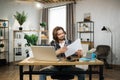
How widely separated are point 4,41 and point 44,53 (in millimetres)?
5405

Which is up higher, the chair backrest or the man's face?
the man's face

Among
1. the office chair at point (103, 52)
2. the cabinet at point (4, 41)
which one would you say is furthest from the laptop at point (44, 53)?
the cabinet at point (4, 41)

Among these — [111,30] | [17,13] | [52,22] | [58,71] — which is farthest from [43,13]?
[58,71]

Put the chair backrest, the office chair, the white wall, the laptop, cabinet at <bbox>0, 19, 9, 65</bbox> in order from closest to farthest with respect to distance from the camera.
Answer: the laptop, the office chair, the chair backrest, the white wall, cabinet at <bbox>0, 19, 9, 65</bbox>

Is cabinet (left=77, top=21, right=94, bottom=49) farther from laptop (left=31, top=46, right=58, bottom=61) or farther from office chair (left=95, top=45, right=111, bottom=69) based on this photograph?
laptop (left=31, top=46, right=58, bottom=61)

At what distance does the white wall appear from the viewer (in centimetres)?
729

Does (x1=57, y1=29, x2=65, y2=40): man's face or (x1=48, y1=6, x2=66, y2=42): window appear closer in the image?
(x1=57, y1=29, x2=65, y2=40): man's face

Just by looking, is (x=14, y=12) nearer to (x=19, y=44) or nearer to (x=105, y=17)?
(x=19, y=44)

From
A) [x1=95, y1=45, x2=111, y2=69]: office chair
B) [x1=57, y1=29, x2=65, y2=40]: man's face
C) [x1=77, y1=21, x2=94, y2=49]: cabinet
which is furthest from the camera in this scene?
[x1=77, y1=21, x2=94, y2=49]: cabinet

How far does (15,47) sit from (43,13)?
198cm

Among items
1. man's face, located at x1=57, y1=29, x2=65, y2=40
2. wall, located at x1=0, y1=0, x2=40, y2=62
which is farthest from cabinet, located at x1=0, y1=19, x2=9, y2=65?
man's face, located at x1=57, y1=29, x2=65, y2=40

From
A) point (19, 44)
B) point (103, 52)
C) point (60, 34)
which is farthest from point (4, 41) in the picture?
point (60, 34)

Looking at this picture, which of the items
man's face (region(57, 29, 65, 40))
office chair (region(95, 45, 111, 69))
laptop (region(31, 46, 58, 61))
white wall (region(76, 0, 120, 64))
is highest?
white wall (region(76, 0, 120, 64))

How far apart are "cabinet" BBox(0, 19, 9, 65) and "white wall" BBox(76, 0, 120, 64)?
9.34 feet
